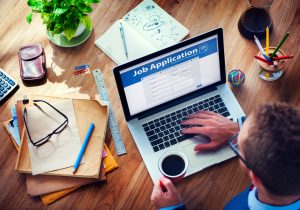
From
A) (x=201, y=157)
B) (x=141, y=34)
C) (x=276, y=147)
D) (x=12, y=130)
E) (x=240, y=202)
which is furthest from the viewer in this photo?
(x=141, y=34)

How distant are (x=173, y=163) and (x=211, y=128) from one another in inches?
7.1

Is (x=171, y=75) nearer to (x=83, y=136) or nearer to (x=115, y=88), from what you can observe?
(x=115, y=88)

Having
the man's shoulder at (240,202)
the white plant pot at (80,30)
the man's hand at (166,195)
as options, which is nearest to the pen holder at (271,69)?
the man's shoulder at (240,202)

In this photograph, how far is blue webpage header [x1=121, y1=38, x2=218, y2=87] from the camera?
121 centimetres

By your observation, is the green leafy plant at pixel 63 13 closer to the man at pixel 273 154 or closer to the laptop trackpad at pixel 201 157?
the laptop trackpad at pixel 201 157

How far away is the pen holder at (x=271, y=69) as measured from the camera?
52.3 inches

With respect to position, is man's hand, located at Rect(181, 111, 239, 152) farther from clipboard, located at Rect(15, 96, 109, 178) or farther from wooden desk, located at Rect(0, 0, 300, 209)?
clipboard, located at Rect(15, 96, 109, 178)

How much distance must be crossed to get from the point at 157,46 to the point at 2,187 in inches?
28.6

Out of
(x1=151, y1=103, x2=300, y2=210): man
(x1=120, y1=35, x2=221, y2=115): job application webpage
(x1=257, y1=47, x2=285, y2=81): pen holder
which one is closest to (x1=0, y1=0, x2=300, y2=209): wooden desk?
(x1=257, y1=47, x2=285, y2=81): pen holder

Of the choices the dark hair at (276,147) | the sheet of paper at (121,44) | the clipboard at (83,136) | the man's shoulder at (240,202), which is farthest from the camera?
the sheet of paper at (121,44)

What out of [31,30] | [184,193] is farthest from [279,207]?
[31,30]

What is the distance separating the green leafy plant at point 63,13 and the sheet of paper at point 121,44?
5.2 inches

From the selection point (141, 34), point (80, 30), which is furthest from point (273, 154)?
point (80, 30)

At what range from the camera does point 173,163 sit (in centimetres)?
119
